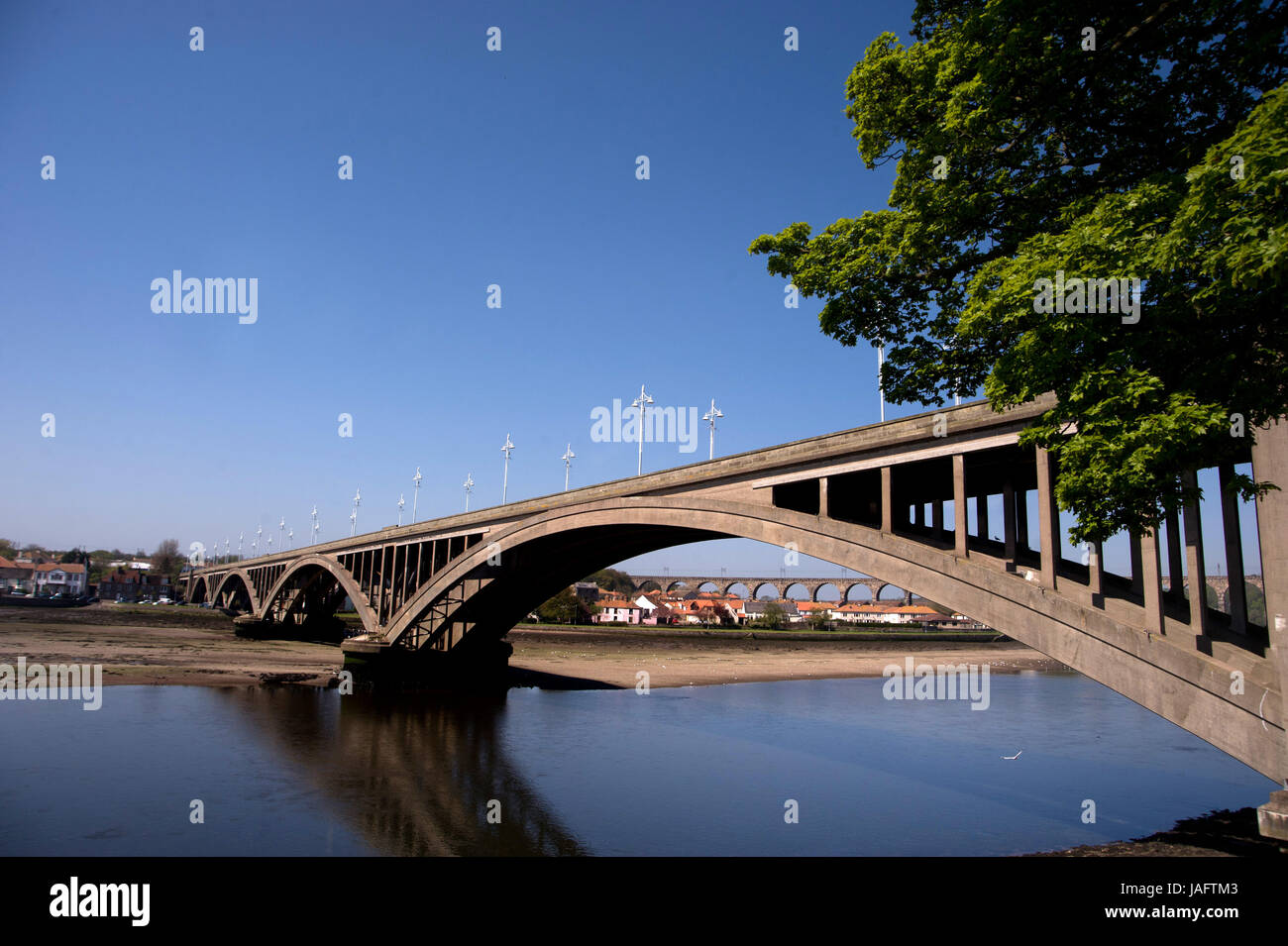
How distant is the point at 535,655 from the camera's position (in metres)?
63.1

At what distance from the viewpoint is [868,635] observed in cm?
11919

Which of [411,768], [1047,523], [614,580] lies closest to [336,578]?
[411,768]

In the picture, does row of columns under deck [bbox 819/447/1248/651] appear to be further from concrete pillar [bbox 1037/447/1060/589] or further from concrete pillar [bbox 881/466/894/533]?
concrete pillar [bbox 881/466/894/533]

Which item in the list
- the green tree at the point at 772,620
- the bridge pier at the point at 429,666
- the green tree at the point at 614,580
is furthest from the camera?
the green tree at the point at 614,580

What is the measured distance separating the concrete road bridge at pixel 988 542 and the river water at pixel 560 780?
227 inches

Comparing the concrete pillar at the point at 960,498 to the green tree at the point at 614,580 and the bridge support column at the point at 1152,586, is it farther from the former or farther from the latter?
the green tree at the point at 614,580

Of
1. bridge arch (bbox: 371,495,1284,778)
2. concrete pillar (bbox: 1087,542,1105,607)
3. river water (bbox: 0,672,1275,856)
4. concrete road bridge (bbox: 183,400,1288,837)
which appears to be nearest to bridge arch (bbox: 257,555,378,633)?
river water (bbox: 0,672,1275,856)

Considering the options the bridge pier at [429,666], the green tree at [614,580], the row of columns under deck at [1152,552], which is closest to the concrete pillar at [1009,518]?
the row of columns under deck at [1152,552]

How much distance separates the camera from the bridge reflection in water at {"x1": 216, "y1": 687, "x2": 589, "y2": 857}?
16062mm

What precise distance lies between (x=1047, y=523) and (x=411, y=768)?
19.3 metres

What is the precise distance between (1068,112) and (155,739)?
30278 mm

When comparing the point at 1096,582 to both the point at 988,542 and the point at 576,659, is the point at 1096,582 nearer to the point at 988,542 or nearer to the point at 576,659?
the point at 988,542

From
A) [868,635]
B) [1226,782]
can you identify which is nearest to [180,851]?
[1226,782]

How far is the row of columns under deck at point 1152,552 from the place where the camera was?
472 inches
